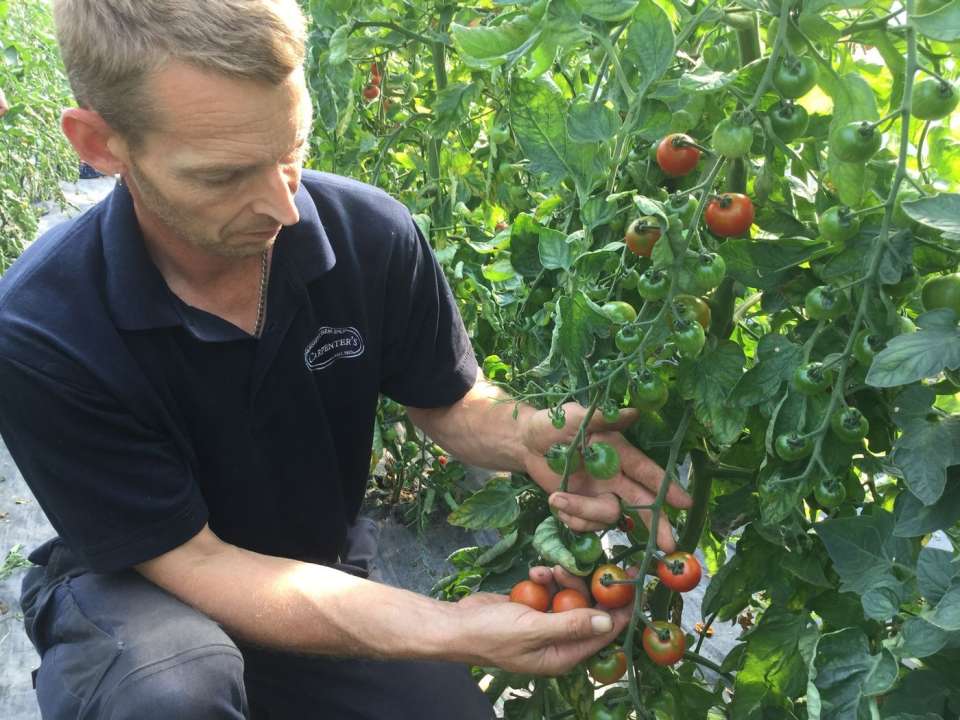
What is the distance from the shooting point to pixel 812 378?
35.9 inches

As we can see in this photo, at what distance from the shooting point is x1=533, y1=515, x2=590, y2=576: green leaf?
112 centimetres

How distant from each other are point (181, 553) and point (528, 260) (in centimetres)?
64

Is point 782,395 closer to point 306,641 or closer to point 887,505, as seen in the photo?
point 887,505

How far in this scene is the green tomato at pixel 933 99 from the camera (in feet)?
2.76

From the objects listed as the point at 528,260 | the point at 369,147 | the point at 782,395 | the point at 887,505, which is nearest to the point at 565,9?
the point at 528,260

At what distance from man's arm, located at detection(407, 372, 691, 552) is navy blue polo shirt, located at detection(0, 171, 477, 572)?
5 centimetres

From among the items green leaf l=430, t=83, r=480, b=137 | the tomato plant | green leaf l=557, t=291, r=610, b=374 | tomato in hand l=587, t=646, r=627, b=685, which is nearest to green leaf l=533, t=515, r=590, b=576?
the tomato plant

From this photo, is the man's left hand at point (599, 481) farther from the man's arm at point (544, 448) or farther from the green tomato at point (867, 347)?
the green tomato at point (867, 347)

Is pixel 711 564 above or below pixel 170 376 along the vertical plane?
below

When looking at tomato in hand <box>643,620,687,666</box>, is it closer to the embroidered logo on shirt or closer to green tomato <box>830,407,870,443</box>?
green tomato <box>830,407,870,443</box>

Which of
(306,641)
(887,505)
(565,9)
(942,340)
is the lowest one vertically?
(306,641)

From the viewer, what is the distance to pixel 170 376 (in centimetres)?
141

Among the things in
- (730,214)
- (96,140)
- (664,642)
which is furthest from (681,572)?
(96,140)

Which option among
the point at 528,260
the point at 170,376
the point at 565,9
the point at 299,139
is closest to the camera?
the point at 565,9
